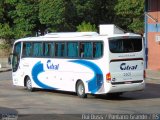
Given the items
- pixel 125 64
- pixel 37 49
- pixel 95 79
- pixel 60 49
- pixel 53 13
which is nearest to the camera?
pixel 125 64

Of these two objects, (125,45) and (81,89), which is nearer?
(125,45)

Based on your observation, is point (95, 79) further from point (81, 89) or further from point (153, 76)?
point (153, 76)

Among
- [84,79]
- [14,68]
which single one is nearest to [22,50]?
[14,68]

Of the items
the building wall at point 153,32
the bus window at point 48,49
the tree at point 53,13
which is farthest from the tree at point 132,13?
the bus window at point 48,49

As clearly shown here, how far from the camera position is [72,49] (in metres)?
22.6

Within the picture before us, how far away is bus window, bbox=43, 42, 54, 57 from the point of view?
23.9 metres

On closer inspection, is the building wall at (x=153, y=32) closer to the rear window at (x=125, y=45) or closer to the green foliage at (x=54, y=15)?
the green foliage at (x=54, y=15)

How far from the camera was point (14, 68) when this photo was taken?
2642cm

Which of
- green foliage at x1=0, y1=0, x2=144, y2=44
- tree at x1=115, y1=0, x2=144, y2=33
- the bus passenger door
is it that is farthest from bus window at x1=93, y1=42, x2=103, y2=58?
tree at x1=115, y1=0, x2=144, y2=33

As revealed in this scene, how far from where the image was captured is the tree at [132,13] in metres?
61.2

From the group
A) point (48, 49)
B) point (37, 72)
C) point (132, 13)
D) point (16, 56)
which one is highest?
point (48, 49)

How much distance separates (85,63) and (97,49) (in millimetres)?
927

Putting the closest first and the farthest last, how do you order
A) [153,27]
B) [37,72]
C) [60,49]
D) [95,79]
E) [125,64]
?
[125,64], [95,79], [60,49], [37,72], [153,27]

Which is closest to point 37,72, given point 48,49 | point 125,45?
point 48,49
